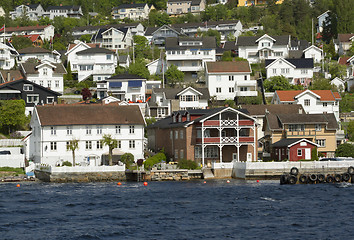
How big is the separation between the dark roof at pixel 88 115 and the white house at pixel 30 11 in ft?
370

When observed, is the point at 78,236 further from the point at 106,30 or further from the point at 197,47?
the point at 106,30

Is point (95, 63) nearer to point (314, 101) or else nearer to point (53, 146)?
point (314, 101)

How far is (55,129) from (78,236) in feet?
129

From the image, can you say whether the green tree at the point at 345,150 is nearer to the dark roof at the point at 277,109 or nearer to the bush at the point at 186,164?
the dark roof at the point at 277,109

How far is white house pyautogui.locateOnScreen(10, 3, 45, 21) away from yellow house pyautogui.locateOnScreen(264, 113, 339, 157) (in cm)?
11812

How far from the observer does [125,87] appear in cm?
11481

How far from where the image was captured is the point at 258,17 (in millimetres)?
172250

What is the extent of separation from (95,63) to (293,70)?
3381 cm

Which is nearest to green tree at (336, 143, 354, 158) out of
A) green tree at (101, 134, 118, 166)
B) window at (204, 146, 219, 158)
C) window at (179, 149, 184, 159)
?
window at (204, 146, 219, 158)

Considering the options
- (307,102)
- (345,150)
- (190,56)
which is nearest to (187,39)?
(190,56)

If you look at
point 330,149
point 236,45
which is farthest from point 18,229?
point 236,45

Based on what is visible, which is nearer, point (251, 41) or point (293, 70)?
point (293, 70)

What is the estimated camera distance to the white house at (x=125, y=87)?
114m

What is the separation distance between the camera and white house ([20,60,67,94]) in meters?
113
